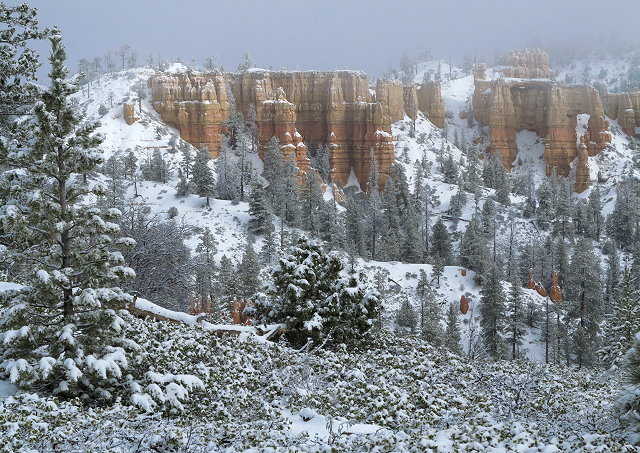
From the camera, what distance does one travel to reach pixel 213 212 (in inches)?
2734

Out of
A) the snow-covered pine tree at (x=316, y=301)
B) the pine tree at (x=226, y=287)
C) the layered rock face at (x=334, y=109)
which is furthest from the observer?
the layered rock face at (x=334, y=109)

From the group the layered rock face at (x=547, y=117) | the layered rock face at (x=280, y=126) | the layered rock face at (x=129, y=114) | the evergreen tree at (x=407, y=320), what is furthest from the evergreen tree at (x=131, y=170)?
the layered rock face at (x=547, y=117)

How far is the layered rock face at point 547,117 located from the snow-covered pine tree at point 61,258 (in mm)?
132003

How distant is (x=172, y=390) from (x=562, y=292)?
59.5m

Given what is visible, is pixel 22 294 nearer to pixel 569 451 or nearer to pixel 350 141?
pixel 569 451

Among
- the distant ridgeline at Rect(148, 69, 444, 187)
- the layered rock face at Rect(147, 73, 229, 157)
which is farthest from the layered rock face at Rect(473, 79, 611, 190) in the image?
the layered rock face at Rect(147, 73, 229, 157)

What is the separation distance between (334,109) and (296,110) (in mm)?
8118

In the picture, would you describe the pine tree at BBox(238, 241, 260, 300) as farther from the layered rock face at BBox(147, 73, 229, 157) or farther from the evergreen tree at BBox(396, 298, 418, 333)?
the layered rock face at BBox(147, 73, 229, 157)

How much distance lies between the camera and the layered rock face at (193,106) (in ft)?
358

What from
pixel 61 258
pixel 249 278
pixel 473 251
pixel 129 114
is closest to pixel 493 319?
pixel 249 278

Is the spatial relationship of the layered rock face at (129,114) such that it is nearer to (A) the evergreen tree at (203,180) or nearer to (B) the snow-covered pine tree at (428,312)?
(A) the evergreen tree at (203,180)

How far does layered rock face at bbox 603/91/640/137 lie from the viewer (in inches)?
5723

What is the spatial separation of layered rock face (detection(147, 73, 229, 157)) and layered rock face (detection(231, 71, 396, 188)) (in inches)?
342

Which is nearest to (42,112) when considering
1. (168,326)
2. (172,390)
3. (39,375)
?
(39,375)
